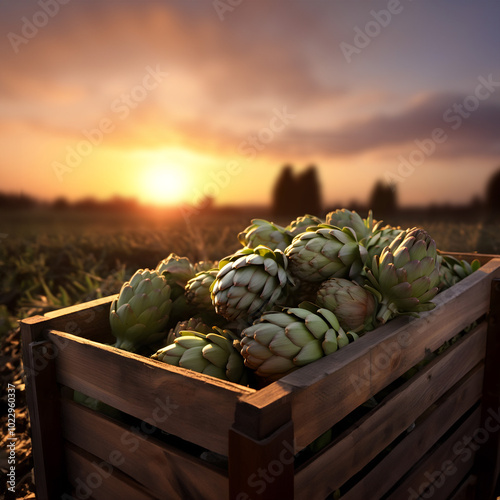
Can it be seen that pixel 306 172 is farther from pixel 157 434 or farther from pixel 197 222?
pixel 157 434

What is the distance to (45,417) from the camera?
113 cm

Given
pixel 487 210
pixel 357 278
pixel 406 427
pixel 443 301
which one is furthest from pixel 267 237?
pixel 487 210

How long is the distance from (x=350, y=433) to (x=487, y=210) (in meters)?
3.19

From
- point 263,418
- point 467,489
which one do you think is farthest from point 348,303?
point 467,489

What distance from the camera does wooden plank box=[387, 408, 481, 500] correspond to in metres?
1.19

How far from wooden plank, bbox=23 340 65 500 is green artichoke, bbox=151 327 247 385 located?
0.35 meters

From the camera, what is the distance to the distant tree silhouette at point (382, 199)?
4.52 m

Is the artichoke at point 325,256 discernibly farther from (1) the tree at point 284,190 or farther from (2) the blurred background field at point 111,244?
(1) the tree at point 284,190

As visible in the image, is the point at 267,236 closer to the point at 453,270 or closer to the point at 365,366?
the point at 365,366

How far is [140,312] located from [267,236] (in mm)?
418

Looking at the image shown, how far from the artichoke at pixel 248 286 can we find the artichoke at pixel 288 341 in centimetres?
9

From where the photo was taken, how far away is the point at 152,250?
407cm

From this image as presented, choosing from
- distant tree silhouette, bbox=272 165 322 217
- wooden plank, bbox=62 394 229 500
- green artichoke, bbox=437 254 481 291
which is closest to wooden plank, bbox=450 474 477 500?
green artichoke, bbox=437 254 481 291

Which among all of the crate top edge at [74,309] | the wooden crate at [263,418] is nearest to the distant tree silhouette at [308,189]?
the wooden crate at [263,418]
